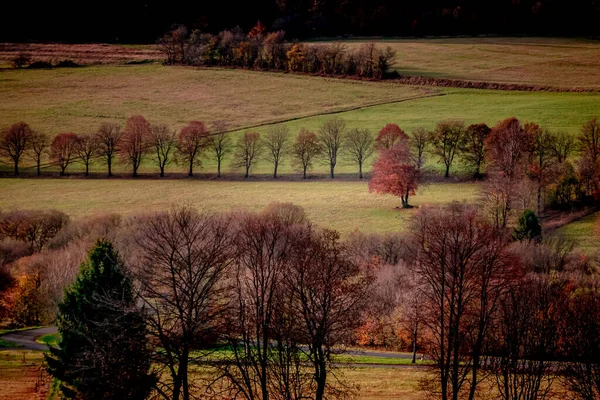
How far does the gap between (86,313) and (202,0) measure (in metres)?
149

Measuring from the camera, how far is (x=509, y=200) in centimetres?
7562

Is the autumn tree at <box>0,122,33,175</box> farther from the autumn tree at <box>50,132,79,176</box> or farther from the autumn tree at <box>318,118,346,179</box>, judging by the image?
the autumn tree at <box>318,118,346,179</box>

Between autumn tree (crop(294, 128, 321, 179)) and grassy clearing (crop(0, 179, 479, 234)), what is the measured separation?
6332 mm

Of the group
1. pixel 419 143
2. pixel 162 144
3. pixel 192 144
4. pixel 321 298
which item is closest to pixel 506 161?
pixel 419 143

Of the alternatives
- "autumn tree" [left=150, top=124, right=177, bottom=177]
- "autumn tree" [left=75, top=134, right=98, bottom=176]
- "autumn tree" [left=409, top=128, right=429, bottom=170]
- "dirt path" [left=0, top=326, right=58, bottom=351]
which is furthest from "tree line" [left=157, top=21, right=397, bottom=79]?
"dirt path" [left=0, top=326, right=58, bottom=351]

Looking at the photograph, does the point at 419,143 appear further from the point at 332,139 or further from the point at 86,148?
the point at 86,148

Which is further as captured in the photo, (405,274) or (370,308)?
(405,274)

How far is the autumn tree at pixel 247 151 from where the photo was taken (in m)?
99.2

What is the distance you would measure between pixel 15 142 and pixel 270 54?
5361cm

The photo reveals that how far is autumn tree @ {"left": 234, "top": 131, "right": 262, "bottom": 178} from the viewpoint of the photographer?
99188 millimetres

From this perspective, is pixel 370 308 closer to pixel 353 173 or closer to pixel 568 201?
pixel 568 201

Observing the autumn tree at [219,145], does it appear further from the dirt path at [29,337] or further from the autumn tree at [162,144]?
the dirt path at [29,337]

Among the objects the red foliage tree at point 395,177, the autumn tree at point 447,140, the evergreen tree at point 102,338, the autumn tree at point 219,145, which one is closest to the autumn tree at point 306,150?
the autumn tree at point 219,145

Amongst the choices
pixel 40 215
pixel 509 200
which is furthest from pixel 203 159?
pixel 509 200
